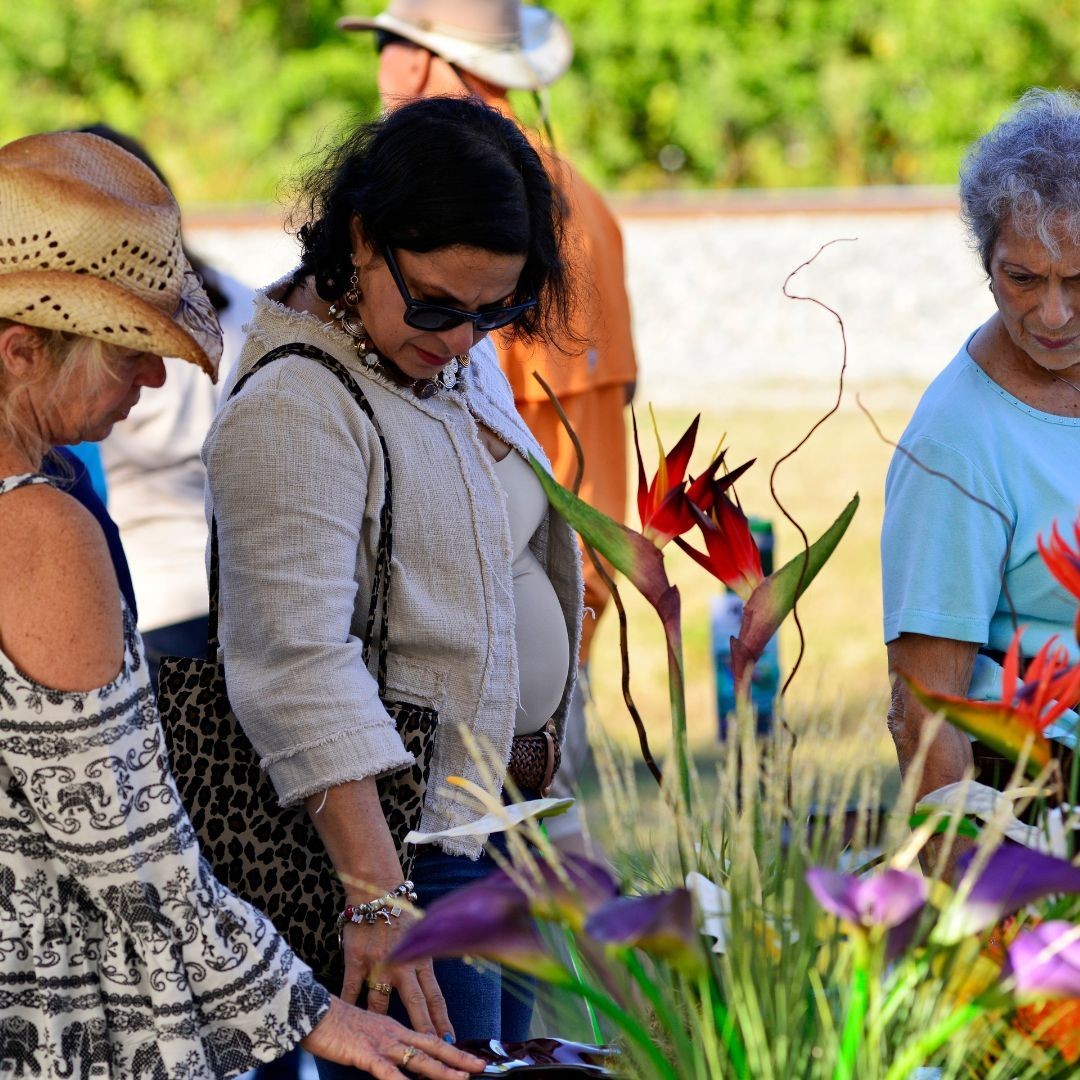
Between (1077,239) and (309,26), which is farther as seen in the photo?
(309,26)

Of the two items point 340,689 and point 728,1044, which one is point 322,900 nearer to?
point 340,689

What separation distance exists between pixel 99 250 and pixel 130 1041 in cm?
66

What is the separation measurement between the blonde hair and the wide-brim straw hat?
6.17 feet

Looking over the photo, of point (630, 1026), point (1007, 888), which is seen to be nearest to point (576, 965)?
point (630, 1026)

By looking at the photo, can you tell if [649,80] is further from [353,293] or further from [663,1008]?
[663,1008]

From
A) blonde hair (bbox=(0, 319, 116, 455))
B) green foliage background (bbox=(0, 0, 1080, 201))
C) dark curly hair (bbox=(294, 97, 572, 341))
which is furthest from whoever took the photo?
green foliage background (bbox=(0, 0, 1080, 201))

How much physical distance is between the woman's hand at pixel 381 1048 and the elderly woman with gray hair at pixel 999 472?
2.35 ft

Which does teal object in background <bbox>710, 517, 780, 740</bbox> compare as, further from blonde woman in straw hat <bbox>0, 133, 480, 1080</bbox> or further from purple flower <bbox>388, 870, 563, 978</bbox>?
purple flower <bbox>388, 870, 563, 978</bbox>

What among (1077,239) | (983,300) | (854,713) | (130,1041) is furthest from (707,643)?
(983,300)

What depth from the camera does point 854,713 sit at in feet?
19.4

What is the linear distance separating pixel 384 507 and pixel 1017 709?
2.72 feet

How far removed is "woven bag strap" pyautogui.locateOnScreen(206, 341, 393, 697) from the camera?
5.84 feet

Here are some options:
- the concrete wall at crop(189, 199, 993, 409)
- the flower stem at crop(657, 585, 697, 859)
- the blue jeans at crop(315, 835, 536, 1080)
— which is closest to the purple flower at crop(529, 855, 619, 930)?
the flower stem at crop(657, 585, 697, 859)

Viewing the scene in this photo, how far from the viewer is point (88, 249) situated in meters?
1.38
